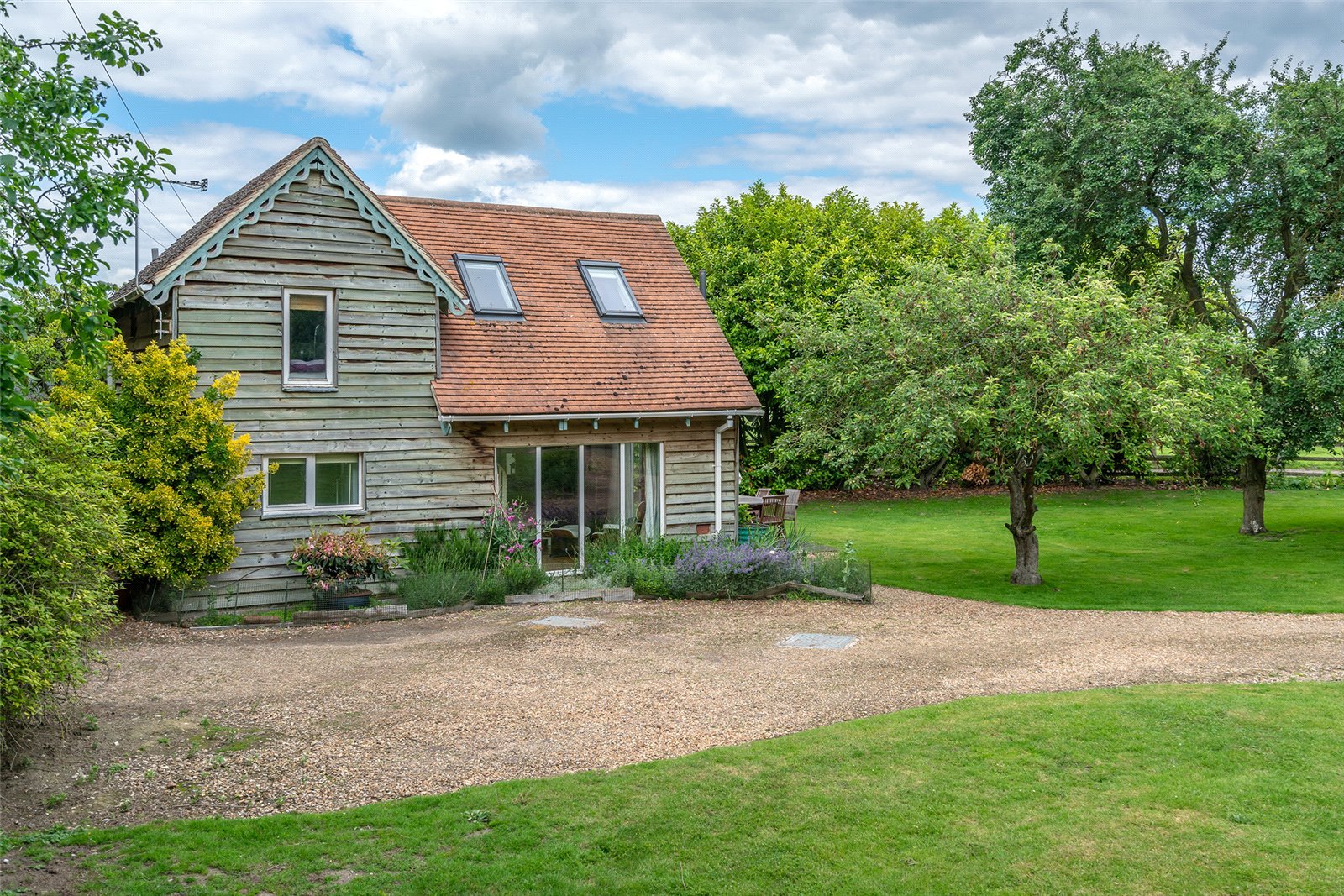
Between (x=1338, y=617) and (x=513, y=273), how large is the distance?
50.5ft

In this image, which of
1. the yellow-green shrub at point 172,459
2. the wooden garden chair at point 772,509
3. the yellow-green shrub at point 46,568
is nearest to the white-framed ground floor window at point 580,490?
the wooden garden chair at point 772,509

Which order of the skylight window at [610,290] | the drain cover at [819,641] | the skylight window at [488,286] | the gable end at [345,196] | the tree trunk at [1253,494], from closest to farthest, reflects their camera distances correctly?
the drain cover at [819,641] < the gable end at [345,196] < the skylight window at [488,286] < the skylight window at [610,290] < the tree trunk at [1253,494]

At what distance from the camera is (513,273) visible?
2050 centimetres

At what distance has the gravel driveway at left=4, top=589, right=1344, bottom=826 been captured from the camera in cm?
810

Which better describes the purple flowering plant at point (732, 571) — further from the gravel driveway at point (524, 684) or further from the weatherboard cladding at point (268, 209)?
the weatherboard cladding at point (268, 209)

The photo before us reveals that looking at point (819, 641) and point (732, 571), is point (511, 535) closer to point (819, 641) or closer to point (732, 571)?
point (732, 571)

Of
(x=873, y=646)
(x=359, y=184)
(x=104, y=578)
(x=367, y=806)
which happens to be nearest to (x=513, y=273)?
(x=359, y=184)

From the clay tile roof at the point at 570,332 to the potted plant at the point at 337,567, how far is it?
2796mm

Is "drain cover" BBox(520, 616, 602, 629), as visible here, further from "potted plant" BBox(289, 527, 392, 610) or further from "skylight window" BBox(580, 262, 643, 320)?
"skylight window" BBox(580, 262, 643, 320)

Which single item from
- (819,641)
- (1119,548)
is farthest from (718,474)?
(1119,548)

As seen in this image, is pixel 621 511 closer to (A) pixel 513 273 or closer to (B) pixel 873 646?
(A) pixel 513 273

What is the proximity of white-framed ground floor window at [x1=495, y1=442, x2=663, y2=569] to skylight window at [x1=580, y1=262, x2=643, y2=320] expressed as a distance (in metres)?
3.00

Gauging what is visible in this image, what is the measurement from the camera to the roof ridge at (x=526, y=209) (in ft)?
69.2

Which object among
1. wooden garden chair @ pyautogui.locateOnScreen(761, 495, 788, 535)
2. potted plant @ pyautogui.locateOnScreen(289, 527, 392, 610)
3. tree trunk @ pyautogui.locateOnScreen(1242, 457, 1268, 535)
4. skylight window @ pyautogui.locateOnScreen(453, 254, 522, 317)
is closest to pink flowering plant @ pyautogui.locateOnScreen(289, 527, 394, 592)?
potted plant @ pyautogui.locateOnScreen(289, 527, 392, 610)
